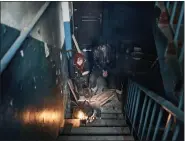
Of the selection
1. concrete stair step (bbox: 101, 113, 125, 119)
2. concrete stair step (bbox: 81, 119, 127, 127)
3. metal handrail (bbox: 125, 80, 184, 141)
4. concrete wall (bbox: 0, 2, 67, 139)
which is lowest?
concrete stair step (bbox: 101, 113, 125, 119)

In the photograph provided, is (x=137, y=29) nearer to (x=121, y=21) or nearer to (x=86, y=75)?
(x=121, y=21)

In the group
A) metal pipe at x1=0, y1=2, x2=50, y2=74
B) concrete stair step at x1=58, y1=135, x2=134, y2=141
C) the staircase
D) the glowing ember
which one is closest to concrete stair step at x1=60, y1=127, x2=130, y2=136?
the staircase

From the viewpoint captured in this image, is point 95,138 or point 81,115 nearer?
point 95,138

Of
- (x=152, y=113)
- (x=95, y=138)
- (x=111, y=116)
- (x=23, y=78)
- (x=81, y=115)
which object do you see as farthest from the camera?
(x=111, y=116)

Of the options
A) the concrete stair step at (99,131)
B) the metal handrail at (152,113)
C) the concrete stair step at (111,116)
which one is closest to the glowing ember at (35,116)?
the concrete stair step at (99,131)

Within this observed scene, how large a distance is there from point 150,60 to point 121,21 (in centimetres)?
173

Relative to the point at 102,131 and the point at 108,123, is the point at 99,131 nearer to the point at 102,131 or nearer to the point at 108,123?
the point at 102,131

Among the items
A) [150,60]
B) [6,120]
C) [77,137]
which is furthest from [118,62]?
[6,120]

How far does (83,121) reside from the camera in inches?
211

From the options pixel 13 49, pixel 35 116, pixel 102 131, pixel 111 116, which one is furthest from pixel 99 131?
pixel 13 49

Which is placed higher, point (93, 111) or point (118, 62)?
point (118, 62)

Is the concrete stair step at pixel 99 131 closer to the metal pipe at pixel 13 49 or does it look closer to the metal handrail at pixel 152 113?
the metal handrail at pixel 152 113

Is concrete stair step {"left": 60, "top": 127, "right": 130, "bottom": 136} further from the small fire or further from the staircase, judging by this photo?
the small fire

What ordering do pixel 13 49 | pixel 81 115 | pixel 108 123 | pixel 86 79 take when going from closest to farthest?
1. pixel 13 49
2. pixel 108 123
3. pixel 81 115
4. pixel 86 79
